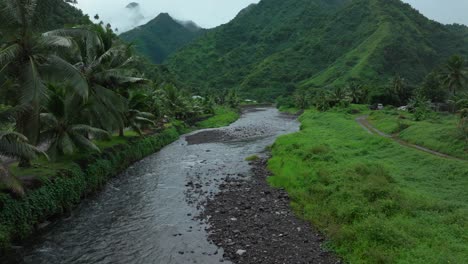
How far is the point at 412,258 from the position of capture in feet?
42.4

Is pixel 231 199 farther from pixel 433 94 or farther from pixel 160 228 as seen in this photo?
pixel 433 94

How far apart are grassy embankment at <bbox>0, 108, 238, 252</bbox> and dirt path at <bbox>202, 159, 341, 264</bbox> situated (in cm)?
842

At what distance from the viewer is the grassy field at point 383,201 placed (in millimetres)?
13977

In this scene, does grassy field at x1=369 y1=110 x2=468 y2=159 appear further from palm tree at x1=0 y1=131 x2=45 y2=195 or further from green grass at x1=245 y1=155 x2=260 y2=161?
palm tree at x1=0 y1=131 x2=45 y2=195

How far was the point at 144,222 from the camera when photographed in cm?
1934

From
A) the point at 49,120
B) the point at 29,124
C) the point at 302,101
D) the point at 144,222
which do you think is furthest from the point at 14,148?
the point at 302,101

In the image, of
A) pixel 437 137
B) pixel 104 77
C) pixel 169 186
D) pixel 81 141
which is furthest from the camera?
pixel 437 137

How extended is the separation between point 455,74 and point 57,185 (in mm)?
82629

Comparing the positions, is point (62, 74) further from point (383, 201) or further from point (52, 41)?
point (383, 201)

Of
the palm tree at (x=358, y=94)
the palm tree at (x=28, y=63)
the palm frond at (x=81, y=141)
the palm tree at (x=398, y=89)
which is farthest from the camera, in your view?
the palm tree at (x=358, y=94)

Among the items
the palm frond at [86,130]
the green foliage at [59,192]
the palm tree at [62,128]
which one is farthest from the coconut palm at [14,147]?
the palm frond at [86,130]

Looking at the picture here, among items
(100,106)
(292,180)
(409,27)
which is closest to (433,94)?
(292,180)

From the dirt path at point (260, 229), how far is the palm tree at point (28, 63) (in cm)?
1092

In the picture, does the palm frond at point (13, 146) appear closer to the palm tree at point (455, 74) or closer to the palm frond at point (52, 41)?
the palm frond at point (52, 41)
